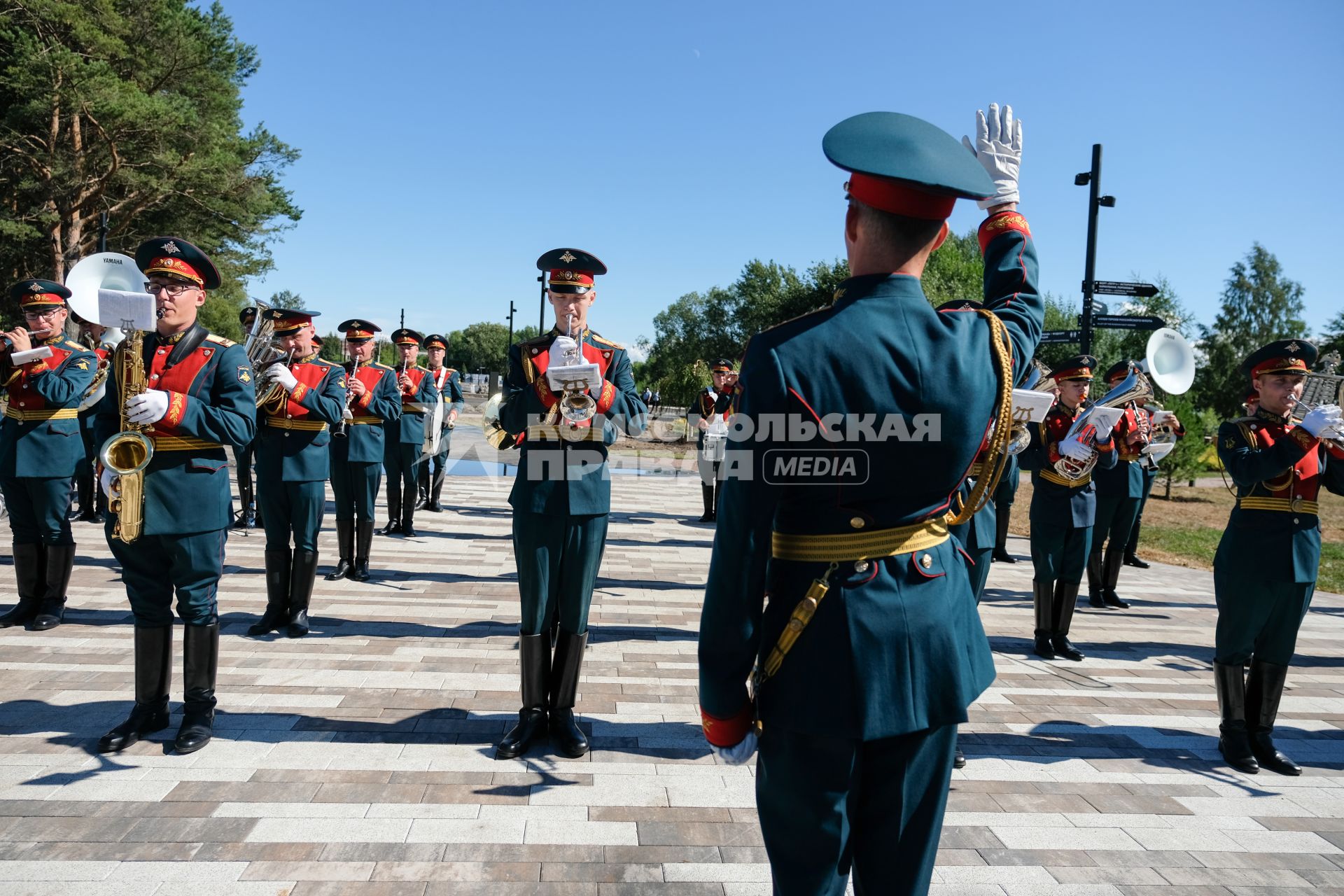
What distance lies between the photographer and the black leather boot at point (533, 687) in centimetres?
428

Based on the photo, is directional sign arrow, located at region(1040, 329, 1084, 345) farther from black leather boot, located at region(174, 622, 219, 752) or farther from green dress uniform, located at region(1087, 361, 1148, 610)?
black leather boot, located at region(174, 622, 219, 752)

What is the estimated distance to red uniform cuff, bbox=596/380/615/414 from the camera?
4336 millimetres

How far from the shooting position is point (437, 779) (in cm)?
389

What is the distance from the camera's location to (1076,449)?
6.40 m

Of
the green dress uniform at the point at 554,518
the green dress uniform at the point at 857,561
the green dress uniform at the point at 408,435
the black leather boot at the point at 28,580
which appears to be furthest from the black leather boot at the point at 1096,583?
the black leather boot at the point at 28,580

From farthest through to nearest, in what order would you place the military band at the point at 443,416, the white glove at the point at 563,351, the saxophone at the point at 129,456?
the military band at the point at 443,416, the white glove at the point at 563,351, the saxophone at the point at 129,456

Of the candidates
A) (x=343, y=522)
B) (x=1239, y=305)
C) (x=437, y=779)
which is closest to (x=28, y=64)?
(x=343, y=522)

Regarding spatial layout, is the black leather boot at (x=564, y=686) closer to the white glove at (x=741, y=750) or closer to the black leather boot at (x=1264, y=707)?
the white glove at (x=741, y=750)

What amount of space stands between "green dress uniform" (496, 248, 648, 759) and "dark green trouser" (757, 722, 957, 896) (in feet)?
7.91

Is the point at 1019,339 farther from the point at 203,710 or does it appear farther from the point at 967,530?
the point at 203,710

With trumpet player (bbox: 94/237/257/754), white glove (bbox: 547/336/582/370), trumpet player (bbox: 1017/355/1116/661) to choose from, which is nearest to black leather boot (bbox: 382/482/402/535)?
trumpet player (bbox: 94/237/257/754)

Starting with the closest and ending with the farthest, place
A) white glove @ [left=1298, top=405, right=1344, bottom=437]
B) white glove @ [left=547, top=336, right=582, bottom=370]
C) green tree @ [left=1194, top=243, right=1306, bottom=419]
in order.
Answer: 1. white glove @ [left=547, top=336, right=582, bottom=370]
2. white glove @ [left=1298, top=405, right=1344, bottom=437]
3. green tree @ [left=1194, top=243, right=1306, bottom=419]

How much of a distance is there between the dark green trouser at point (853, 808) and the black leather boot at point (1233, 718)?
361 centimetres

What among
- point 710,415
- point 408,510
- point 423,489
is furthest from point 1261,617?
point 423,489
